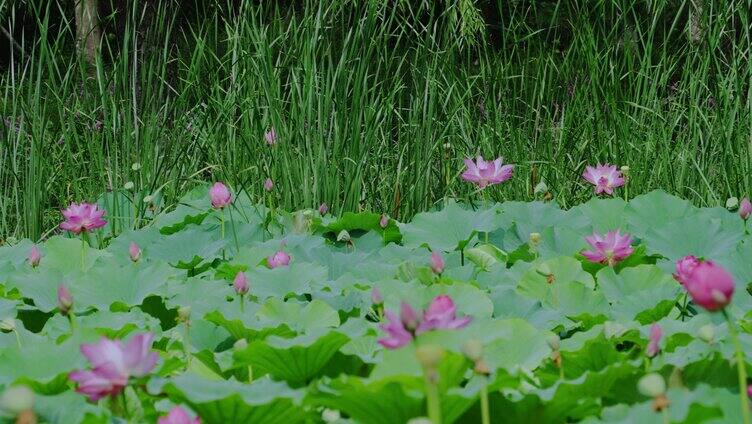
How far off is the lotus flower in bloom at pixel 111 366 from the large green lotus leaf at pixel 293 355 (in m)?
0.15

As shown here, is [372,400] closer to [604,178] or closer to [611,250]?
[611,250]

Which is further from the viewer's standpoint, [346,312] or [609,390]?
[346,312]

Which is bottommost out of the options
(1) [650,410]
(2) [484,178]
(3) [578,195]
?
(3) [578,195]

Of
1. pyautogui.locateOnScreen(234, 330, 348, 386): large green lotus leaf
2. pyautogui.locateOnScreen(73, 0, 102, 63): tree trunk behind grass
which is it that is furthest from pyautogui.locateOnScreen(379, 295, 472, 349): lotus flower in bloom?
pyautogui.locateOnScreen(73, 0, 102, 63): tree trunk behind grass

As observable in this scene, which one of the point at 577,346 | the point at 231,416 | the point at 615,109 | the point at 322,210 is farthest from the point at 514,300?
the point at 615,109

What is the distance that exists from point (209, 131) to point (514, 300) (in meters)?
1.66

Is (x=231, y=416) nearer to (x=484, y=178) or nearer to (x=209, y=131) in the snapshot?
(x=484, y=178)

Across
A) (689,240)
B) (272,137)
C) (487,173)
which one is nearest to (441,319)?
(689,240)

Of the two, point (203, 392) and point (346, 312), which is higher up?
point (203, 392)

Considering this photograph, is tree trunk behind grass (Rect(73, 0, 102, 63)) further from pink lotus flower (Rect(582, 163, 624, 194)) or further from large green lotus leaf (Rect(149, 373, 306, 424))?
large green lotus leaf (Rect(149, 373, 306, 424))

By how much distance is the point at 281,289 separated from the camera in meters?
1.38

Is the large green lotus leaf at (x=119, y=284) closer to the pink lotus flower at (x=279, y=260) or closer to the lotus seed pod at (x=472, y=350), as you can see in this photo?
the pink lotus flower at (x=279, y=260)

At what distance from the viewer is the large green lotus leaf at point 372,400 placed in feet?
2.28

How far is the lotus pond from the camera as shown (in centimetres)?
72
